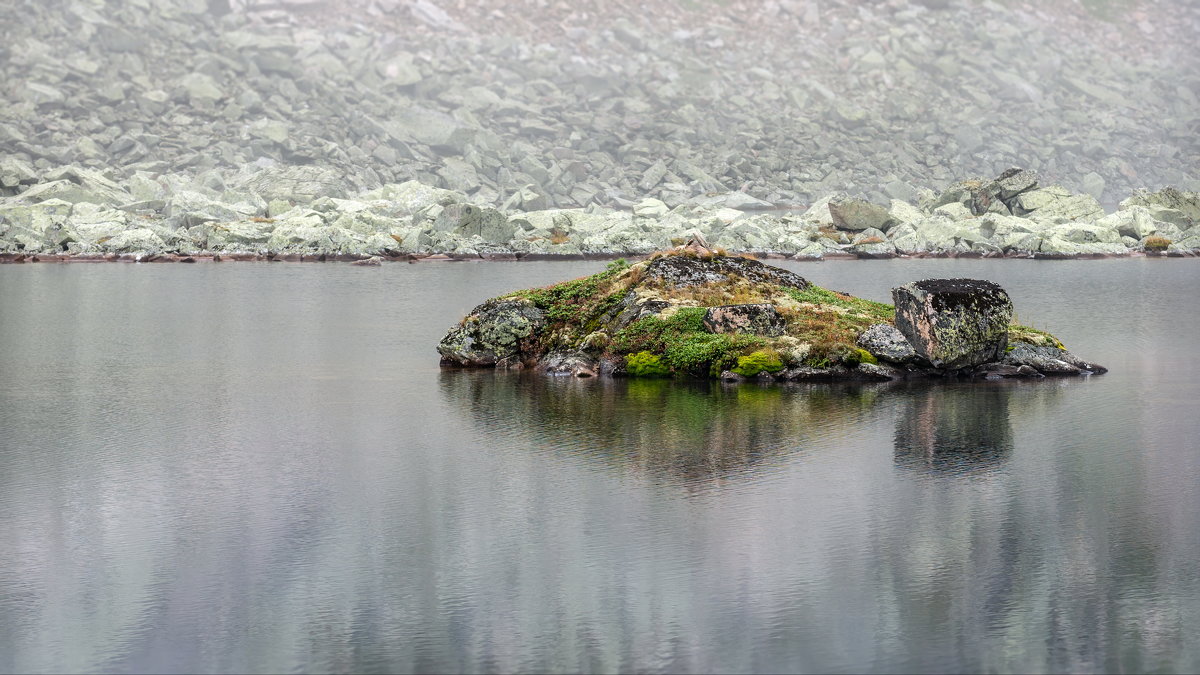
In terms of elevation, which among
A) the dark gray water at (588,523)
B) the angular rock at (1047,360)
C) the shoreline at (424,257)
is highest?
the shoreline at (424,257)

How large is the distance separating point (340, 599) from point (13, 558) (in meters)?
3.09

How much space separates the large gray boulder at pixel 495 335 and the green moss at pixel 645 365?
239 cm

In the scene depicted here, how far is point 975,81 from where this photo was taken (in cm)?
16412

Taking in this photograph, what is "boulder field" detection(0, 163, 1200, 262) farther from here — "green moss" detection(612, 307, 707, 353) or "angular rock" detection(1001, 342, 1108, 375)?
"angular rock" detection(1001, 342, 1108, 375)

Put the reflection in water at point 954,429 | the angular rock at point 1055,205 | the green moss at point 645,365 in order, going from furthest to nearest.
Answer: the angular rock at point 1055,205 → the green moss at point 645,365 → the reflection in water at point 954,429

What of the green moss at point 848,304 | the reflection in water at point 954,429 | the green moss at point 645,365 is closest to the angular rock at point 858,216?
the green moss at point 848,304

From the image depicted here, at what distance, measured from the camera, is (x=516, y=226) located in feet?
259

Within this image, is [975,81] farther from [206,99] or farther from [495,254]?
[495,254]

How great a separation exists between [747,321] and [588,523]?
12.1m

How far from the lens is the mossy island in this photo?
23109mm

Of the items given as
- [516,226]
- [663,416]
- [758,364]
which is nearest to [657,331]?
[758,364]

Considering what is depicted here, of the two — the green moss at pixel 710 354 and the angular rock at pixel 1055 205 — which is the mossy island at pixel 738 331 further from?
the angular rock at pixel 1055 205

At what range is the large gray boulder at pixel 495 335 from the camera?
Answer: 2564cm

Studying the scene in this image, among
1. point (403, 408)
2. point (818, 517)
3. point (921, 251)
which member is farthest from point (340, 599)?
point (921, 251)
